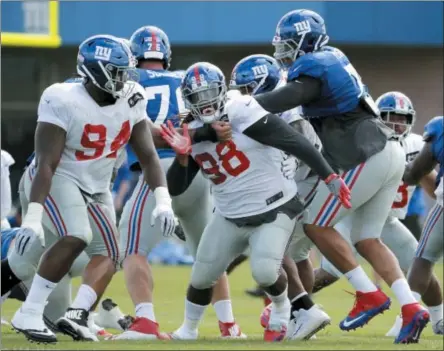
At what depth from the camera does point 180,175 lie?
277 inches

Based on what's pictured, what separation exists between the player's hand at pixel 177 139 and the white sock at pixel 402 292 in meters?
1.45

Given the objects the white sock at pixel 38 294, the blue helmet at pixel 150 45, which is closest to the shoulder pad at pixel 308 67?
the blue helmet at pixel 150 45

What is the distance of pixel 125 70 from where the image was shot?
671cm

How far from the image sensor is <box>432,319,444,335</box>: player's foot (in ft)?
27.7

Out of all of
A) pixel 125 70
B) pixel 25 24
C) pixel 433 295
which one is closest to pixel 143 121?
pixel 125 70

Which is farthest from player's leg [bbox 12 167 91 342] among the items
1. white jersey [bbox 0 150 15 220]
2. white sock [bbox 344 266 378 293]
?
white jersey [bbox 0 150 15 220]

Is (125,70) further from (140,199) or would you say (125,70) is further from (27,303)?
(27,303)

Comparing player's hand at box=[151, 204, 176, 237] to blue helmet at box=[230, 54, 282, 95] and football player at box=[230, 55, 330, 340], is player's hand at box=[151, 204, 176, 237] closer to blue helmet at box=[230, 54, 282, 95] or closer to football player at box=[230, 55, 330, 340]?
football player at box=[230, 55, 330, 340]

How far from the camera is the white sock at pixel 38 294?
257 inches

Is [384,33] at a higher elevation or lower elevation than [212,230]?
lower

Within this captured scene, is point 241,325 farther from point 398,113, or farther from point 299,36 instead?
point 299,36

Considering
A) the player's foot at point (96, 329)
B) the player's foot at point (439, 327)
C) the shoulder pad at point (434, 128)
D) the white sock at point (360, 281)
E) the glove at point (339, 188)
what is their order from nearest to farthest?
the glove at point (339, 188)
the white sock at point (360, 281)
the player's foot at point (96, 329)
the shoulder pad at point (434, 128)
the player's foot at point (439, 327)

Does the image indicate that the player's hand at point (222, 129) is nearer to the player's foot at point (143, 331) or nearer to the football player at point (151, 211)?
the football player at point (151, 211)

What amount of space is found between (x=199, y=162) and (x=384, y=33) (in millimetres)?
13135
